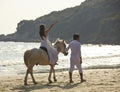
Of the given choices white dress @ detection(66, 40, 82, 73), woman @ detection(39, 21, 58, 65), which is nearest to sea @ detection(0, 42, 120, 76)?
woman @ detection(39, 21, 58, 65)

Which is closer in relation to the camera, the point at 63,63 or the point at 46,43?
the point at 46,43

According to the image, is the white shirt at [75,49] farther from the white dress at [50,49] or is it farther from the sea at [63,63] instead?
the sea at [63,63]

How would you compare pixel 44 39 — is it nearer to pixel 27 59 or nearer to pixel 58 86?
pixel 27 59

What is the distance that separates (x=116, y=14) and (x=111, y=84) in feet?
597

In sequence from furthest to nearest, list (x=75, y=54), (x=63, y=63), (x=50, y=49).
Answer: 1. (x=63, y=63)
2. (x=50, y=49)
3. (x=75, y=54)

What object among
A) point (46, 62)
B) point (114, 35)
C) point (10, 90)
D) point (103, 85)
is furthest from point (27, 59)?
point (114, 35)

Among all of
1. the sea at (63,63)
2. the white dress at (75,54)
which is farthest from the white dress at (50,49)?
the sea at (63,63)

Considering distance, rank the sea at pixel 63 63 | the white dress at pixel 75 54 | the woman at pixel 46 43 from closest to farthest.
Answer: the white dress at pixel 75 54, the woman at pixel 46 43, the sea at pixel 63 63

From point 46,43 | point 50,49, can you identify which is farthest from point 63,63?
point 46,43

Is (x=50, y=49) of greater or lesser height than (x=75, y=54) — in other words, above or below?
above

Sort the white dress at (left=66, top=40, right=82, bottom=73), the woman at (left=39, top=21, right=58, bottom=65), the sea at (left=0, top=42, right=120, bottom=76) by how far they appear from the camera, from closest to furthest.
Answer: the white dress at (left=66, top=40, right=82, bottom=73), the woman at (left=39, top=21, right=58, bottom=65), the sea at (left=0, top=42, right=120, bottom=76)

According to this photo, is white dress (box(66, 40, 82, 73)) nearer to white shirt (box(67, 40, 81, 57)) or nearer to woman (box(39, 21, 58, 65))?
white shirt (box(67, 40, 81, 57))

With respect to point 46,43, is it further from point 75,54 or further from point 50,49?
point 75,54

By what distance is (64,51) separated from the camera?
1650cm
